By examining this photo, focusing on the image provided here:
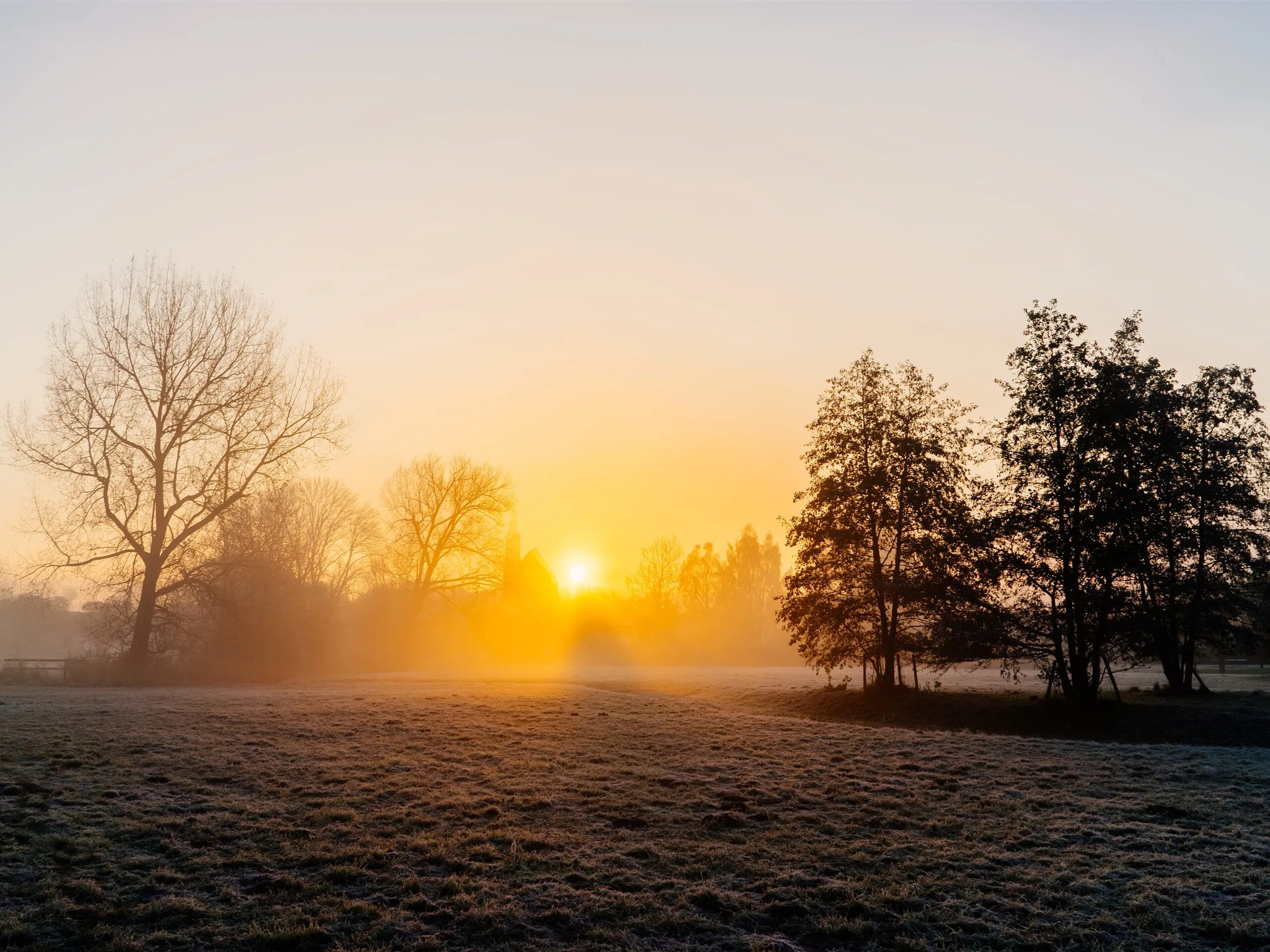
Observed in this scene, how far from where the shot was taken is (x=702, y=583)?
120 meters

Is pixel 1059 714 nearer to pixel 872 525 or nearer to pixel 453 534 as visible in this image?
pixel 872 525

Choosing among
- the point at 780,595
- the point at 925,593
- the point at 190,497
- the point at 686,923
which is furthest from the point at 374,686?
the point at 686,923

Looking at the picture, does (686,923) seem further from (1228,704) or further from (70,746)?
(1228,704)

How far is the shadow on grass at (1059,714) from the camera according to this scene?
2420 cm

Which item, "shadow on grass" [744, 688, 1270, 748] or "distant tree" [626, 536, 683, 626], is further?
"distant tree" [626, 536, 683, 626]

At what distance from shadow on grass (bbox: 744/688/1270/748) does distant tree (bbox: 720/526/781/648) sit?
270 ft

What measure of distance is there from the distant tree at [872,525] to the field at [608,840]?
462 inches

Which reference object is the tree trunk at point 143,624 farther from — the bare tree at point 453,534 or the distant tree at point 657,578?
the distant tree at point 657,578

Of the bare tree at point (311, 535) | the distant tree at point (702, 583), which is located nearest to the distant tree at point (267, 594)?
the bare tree at point (311, 535)

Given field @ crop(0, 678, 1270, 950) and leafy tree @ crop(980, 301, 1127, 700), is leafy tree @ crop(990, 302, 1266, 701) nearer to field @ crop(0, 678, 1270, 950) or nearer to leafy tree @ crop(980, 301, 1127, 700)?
leafy tree @ crop(980, 301, 1127, 700)

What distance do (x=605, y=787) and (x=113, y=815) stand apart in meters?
8.11

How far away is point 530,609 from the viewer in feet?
300

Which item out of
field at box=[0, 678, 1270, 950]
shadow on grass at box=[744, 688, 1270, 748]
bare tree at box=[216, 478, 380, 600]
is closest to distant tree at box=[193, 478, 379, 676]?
bare tree at box=[216, 478, 380, 600]

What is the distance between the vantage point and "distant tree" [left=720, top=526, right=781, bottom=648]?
117688 millimetres
